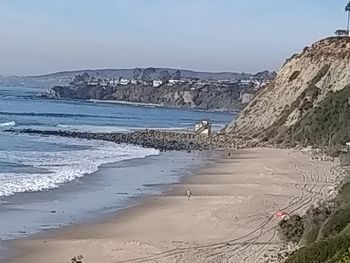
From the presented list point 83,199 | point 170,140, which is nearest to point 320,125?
point 170,140

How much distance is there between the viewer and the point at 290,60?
226ft

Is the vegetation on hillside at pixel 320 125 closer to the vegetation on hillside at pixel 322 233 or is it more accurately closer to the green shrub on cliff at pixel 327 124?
the green shrub on cliff at pixel 327 124

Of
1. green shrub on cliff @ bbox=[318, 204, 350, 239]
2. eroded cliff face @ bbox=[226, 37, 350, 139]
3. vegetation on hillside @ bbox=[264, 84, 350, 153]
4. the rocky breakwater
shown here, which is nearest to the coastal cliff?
eroded cliff face @ bbox=[226, 37, 350, 139]

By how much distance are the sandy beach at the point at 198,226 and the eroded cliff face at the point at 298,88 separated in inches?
905

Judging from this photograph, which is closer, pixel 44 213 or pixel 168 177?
pixel 44 213

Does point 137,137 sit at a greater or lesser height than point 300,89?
lesser

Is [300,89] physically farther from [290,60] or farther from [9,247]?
[9,247]

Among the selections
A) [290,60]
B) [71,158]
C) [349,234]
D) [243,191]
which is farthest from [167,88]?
[349,234]

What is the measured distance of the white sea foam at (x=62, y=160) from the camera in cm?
3009

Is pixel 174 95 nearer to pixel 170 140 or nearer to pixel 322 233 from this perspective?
pixel 170 140

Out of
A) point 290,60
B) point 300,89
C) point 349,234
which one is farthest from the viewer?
point 290,60

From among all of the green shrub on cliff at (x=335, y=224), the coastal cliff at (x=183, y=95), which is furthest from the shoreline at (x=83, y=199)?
the coastal cliff at (x=183, y=95)

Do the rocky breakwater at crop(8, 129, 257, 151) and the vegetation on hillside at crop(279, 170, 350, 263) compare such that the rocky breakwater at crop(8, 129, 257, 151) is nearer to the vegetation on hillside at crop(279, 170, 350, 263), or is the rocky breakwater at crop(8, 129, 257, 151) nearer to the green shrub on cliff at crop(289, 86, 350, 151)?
the green shrub on cliff at crop(289, 86, 350, 151)

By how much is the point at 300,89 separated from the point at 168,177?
29716mm
